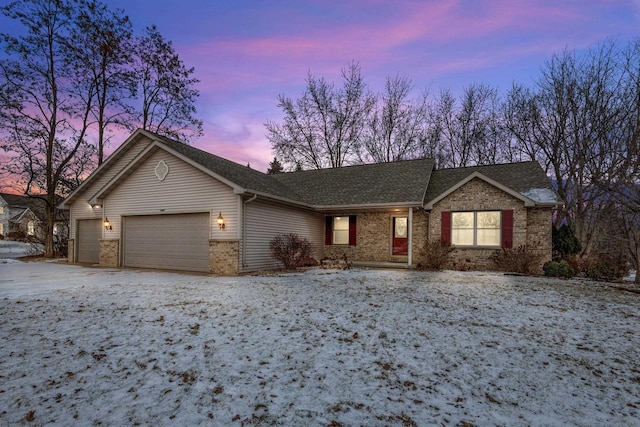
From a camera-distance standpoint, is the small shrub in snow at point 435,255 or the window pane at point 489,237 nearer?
the small shrub in snow at point 435,255

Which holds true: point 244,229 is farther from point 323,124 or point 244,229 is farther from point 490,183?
point 323,124

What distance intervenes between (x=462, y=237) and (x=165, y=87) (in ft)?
72.0

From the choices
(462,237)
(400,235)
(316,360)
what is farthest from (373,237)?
(316,360)

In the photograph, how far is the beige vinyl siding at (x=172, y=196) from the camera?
11234 millimetres

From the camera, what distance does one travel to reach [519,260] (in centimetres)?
1191

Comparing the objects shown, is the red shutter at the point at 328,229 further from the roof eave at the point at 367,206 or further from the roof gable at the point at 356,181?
the roof gable at the point at 356,181

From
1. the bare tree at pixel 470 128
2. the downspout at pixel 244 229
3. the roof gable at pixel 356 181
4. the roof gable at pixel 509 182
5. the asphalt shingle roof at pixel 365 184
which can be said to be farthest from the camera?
the bare tree at pixel 470 128

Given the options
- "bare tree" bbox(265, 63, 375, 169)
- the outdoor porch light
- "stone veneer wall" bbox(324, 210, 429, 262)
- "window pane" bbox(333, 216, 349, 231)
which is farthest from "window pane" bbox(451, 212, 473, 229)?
"bare tree" bbox(265, 63, 375, 169)

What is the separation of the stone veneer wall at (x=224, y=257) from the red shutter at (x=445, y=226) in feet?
27.2

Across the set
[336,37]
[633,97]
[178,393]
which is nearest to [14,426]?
[178,393]

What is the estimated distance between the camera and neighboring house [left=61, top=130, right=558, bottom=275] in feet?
37.8

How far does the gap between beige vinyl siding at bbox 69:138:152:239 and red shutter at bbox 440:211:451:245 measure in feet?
A: 45.2

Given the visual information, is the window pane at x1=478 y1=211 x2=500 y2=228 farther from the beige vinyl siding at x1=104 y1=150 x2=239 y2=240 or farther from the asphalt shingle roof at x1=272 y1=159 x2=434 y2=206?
the beige vinyl siding at x1=104 y1=150 x2=239 y2=240

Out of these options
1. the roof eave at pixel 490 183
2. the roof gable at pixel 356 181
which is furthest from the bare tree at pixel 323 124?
the roof eave at pixel 490 183
